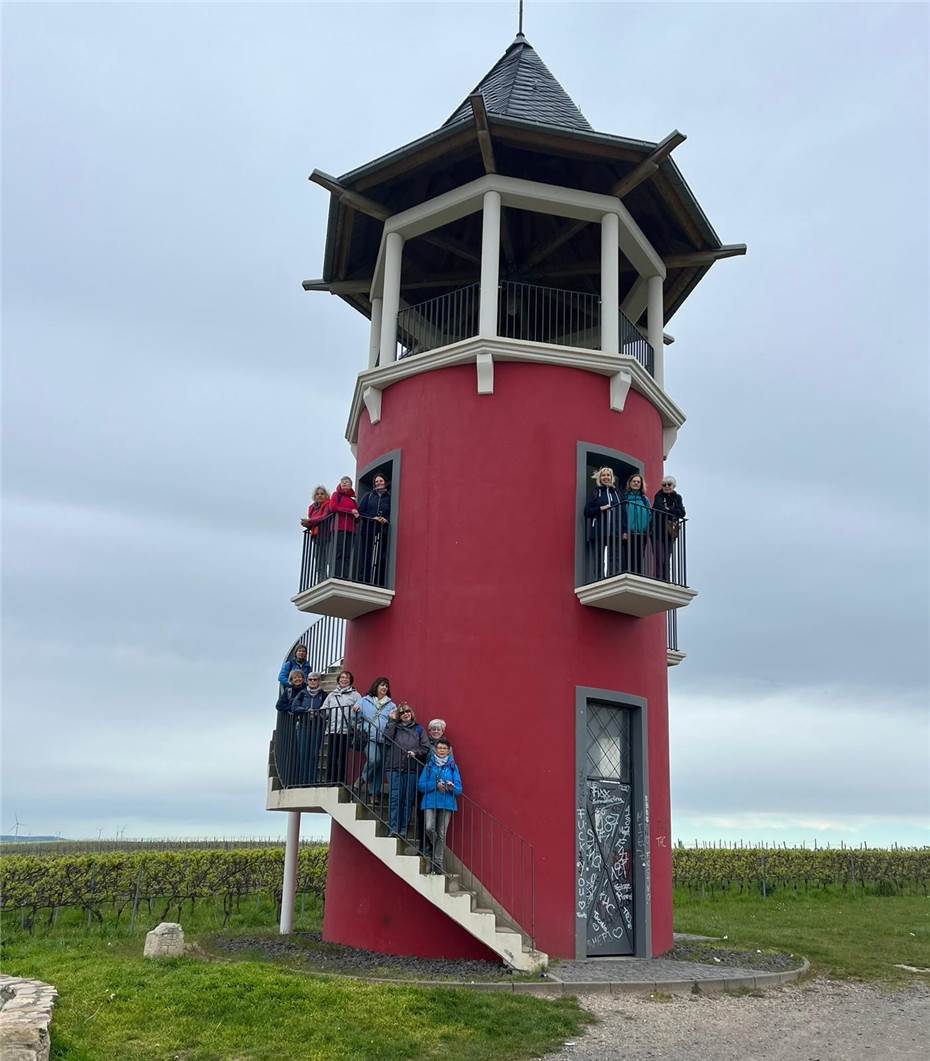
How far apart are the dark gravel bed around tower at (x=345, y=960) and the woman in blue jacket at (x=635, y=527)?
16.4 ft

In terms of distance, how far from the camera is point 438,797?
12.3 metres

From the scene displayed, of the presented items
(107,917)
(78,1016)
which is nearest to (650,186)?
(78,1016)

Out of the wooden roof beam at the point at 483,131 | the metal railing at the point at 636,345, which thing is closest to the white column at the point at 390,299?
the wooden roof beam at the point at 483,131

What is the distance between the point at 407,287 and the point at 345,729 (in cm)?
846

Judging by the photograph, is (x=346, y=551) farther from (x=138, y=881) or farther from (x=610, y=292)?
(x=138, y=881)

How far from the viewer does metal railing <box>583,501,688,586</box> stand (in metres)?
13.5

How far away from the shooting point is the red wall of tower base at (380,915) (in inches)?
499

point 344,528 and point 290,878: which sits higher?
point 344,528

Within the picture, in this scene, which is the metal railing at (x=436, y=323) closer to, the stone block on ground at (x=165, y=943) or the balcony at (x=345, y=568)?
the balcony at (x=345, y=568)

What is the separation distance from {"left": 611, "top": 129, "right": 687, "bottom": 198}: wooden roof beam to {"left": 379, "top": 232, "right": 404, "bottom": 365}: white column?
3.35m

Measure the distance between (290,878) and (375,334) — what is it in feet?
28.5

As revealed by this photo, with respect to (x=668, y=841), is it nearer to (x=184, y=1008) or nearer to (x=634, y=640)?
(x=634, y=640)

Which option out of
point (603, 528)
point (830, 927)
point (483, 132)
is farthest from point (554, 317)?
point (830, 927)

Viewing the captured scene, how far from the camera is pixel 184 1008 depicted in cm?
911
